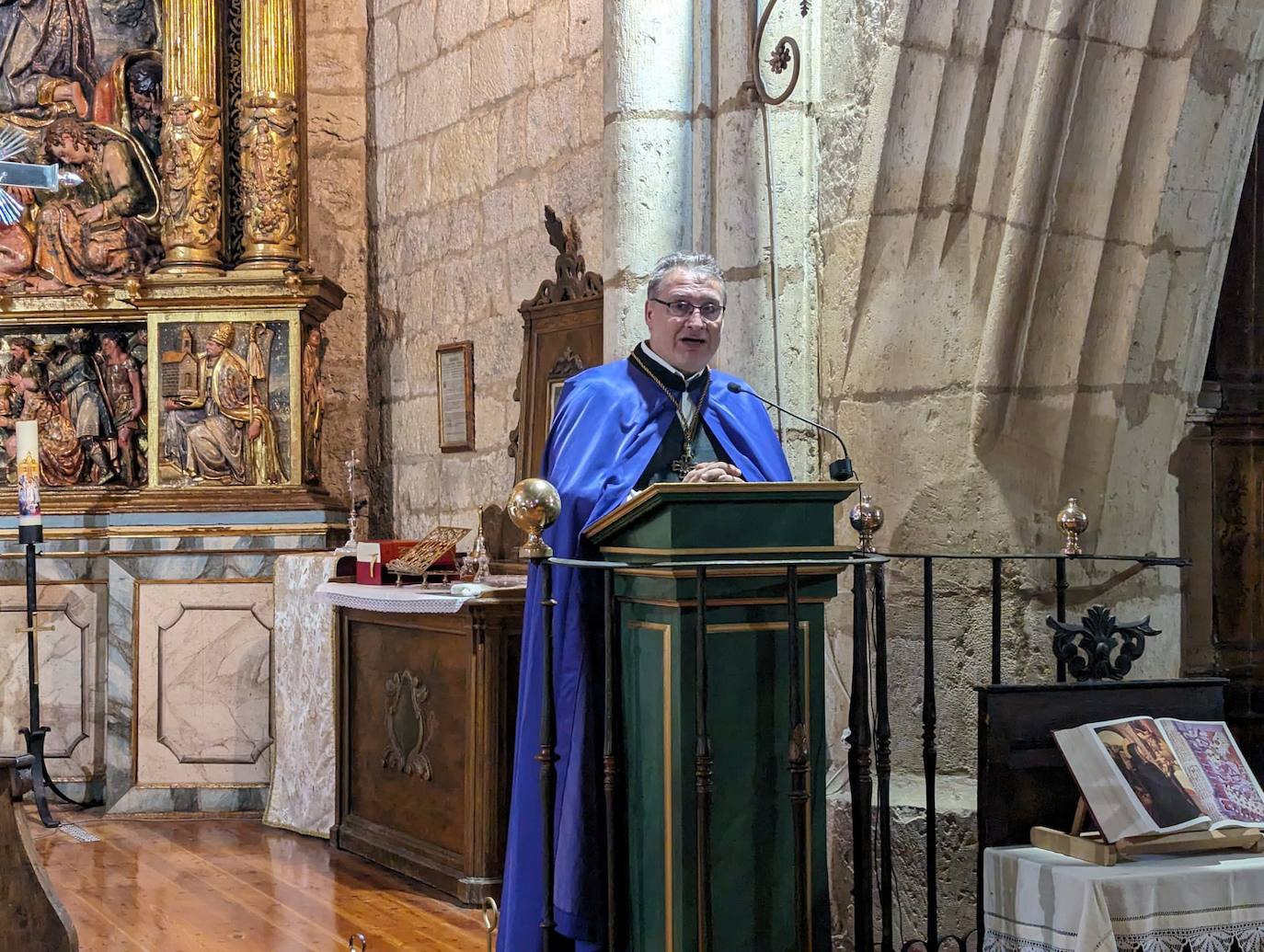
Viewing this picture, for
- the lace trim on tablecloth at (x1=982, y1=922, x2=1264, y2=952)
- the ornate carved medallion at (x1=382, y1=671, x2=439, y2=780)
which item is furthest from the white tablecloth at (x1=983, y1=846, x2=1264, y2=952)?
the ornate carved medallion at (x1=382, y1=671, x2=439, y2=780)

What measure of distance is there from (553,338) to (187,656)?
1.95 meters

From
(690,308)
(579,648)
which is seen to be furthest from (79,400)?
(579,648)

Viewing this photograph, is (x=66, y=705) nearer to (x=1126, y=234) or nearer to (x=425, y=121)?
(x=425, y=121)

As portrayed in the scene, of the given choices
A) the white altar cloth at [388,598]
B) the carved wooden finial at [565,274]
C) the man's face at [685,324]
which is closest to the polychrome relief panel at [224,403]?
the white altar cloth at [388,598]

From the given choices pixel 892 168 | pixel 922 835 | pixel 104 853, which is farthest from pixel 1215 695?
pixel 104 853

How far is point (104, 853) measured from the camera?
18.0 feet

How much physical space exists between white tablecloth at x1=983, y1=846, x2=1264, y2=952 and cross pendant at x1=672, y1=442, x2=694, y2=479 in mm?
970

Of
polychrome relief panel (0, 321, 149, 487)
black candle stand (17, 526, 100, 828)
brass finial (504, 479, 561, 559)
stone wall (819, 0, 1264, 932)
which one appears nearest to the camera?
brass finial (504, 479, 561, 559)

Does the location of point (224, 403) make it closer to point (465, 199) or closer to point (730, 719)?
point (465, 199)

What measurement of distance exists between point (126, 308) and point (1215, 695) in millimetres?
4822

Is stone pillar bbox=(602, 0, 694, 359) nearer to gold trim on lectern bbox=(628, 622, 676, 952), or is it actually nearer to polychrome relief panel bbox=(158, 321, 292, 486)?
gold trim on lectern bbox=(628, 622, 676, 952)

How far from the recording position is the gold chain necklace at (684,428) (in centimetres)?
322

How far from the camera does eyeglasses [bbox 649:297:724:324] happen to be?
10.4 ft

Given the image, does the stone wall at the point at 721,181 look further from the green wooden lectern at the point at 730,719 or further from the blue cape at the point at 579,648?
the green wooden lectern at the point at 730,719
